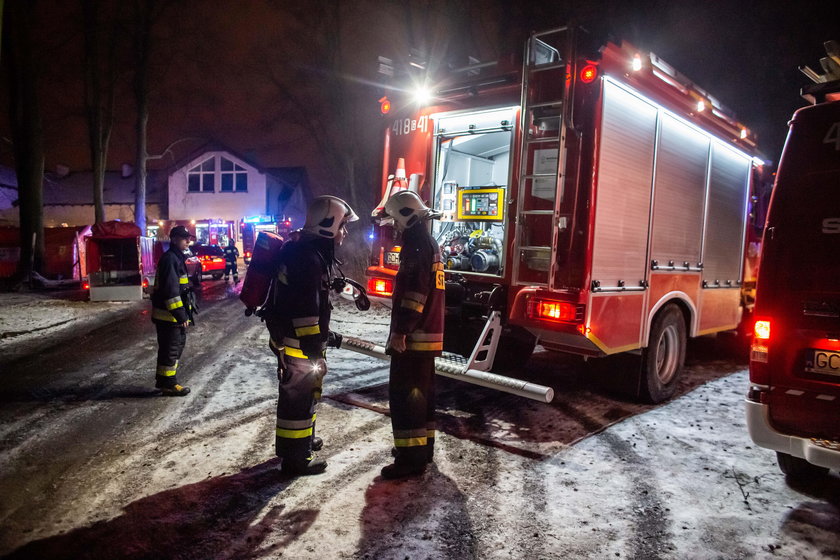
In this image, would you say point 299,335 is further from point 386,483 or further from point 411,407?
point 386,483

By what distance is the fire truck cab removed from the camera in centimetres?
310

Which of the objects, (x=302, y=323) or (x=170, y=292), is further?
(x=170, y=292)

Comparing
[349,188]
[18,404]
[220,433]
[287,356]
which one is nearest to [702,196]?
[287,356]

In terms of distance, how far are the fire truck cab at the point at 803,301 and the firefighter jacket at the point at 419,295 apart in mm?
2052

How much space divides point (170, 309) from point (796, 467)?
5.40 meters

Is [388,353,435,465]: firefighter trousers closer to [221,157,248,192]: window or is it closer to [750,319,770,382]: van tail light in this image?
[750,319,770,382]: van tail light

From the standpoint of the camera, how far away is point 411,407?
374 centimetres

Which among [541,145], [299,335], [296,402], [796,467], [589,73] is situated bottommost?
[796,467]

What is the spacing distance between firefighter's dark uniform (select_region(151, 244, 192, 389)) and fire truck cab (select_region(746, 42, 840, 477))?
16.2 ft

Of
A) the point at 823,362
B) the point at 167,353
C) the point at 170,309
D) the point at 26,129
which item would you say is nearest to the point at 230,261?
the point at 26,129

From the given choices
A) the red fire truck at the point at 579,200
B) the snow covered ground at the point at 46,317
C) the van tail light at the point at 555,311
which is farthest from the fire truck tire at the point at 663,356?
the snow covered ground at the point at 46,317

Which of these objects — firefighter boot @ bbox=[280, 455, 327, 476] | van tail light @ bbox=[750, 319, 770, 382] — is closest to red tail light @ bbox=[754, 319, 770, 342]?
van tail light @ bbox=[750, 319, 770, 382]

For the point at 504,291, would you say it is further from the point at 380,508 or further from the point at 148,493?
the point at 148,493

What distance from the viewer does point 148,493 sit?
3.34 meters
